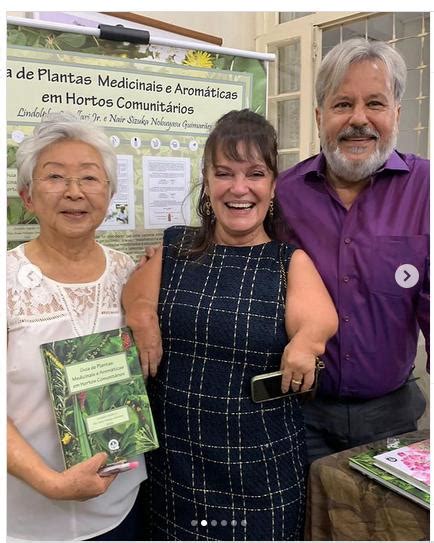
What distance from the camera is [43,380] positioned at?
0.95 meters

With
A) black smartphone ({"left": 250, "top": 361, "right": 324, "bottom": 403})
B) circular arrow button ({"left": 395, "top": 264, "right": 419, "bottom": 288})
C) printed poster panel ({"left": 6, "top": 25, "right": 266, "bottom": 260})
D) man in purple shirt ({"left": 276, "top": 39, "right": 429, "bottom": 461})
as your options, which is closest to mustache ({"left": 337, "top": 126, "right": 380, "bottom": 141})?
man in purple shirt ({"left": 276, "top": 39, "right": 429, "bottom": 461})

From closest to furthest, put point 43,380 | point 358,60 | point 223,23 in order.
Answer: point 43,380, point 358,60, point 223,23

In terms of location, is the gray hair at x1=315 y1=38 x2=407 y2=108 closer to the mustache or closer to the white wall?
the mustache

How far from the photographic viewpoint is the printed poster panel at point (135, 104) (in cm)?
121

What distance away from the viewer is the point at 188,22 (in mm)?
1379

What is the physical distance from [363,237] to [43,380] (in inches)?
31.8

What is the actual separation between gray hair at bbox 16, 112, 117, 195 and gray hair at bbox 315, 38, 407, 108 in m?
0.56

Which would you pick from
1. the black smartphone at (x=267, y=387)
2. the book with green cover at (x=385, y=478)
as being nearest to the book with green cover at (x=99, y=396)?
the black smartphone at (x=267, y=387)

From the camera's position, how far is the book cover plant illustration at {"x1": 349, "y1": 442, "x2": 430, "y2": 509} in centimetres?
96

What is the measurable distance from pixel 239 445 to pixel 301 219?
581mm

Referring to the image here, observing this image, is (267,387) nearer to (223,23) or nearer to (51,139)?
(51,139)

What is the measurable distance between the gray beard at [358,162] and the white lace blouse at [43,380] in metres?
0.63

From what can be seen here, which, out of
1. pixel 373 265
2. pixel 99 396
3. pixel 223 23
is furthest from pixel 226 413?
pixel 223 23

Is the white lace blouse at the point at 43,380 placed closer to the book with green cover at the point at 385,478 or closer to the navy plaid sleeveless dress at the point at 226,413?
the navy plaid sleeveless dress at the point at 226,413
